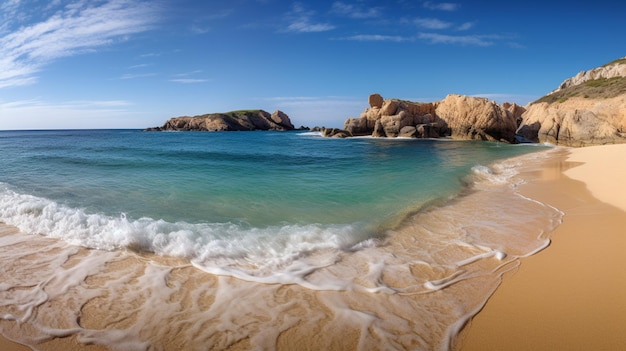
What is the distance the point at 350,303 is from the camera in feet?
13.9

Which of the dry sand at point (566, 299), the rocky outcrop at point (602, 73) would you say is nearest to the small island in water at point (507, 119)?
the rocky outcrop at point (602, 73)

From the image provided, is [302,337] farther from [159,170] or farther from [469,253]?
[159,170]

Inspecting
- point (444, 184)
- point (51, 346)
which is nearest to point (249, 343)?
point (51, 346)

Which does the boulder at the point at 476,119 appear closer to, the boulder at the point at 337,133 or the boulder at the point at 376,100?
the boulder at the point at 376,100

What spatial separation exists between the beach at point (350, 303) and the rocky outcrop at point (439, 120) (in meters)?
47.8

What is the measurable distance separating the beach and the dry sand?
17mm

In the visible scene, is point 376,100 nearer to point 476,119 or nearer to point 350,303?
point 476,119

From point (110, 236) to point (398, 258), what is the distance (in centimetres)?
576

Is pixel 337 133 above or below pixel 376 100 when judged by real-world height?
below

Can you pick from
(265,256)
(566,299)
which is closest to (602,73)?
(566,299)

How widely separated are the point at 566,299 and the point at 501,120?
50895mm

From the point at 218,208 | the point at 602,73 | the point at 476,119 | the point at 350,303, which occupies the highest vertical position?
the point at 602,73

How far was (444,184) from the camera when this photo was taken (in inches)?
517

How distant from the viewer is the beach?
3492 millimetres
